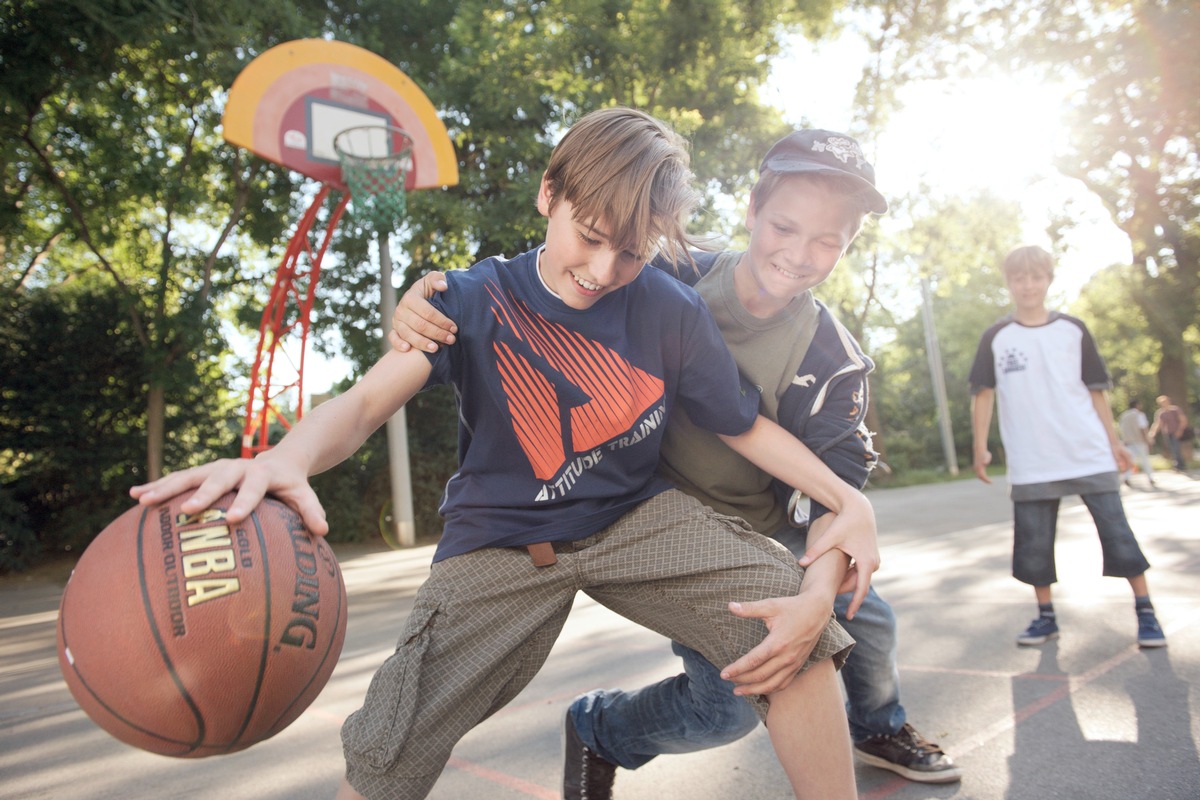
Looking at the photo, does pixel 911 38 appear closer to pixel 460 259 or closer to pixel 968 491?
pixel 968 491

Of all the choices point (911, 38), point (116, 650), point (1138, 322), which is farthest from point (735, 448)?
point (1138, 322)

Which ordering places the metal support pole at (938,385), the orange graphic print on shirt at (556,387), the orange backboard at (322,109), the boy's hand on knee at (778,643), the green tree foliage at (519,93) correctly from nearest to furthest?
the boy's hand on knee at (778,643) < the orange graphic print on shirt at (556,387) < the orange backboard at (322,109) < the green tree foliage at (519,93) < the metal support pole at (938,385)

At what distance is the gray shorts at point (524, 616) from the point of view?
72.0 inches

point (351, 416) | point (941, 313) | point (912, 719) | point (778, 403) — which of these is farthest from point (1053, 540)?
point (941, 313)

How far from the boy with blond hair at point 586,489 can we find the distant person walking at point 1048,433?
274 cm

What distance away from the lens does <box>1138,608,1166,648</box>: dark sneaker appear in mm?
4074

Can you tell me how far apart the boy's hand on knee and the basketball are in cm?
87

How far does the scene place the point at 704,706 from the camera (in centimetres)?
239

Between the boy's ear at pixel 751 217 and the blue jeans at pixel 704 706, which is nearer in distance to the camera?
the blue jeans at pixel 704 706

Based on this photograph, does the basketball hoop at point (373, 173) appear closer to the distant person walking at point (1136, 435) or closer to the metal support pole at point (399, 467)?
the metal support pole at point (399, 467)

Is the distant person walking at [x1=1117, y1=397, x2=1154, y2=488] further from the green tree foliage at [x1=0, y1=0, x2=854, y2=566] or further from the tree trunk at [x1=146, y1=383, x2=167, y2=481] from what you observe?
the tree trunk at [x1=146, y1=383, x2=167, y2=481]

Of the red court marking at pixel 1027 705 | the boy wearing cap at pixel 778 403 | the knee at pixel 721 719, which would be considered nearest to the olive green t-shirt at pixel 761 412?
the boy wearing cap at pixel 778 403

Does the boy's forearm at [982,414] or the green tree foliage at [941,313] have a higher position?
the green tree foliage at [941,313]

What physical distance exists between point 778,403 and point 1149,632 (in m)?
2.83
